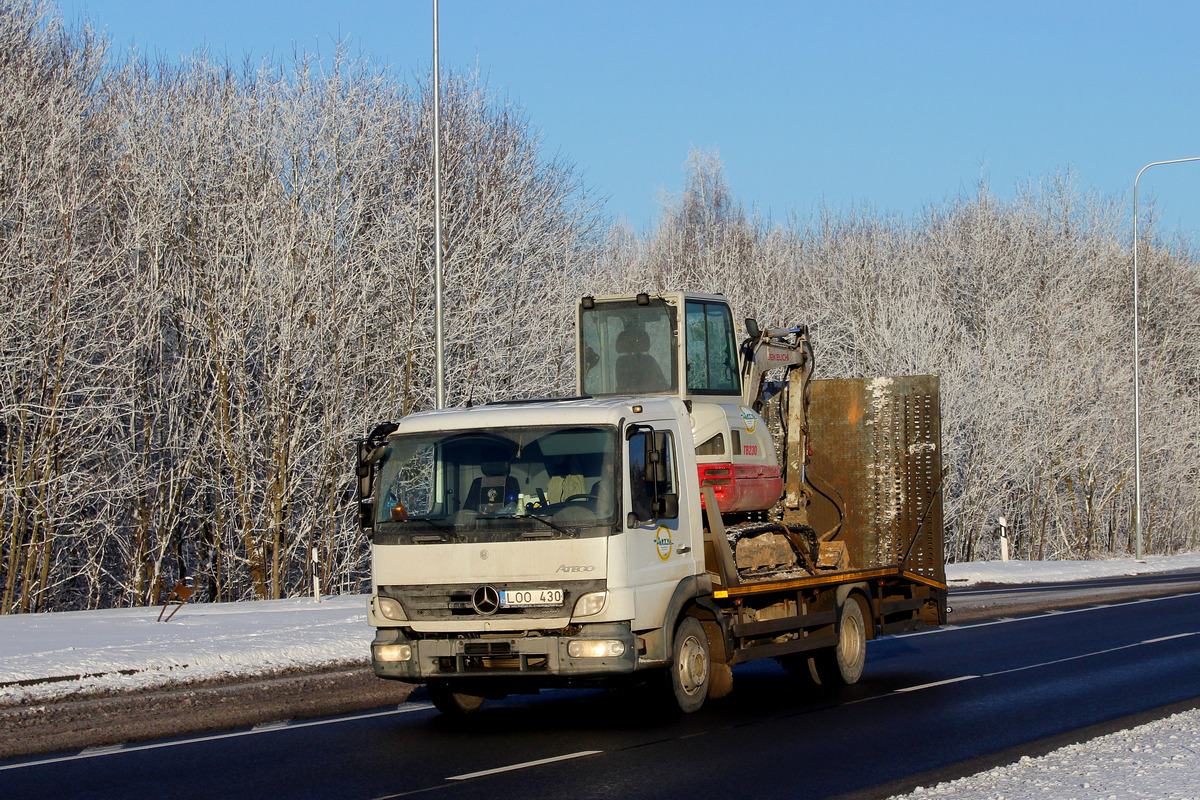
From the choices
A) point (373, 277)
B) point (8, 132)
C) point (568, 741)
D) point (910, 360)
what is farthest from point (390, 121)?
point (568, 741)

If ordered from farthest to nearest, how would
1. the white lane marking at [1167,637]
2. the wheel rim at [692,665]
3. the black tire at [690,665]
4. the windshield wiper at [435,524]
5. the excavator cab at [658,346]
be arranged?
1. the white lane marking at [1167,637]
2. the excavator cab at [658,346]
3. the wheel rim at [692,665]
4. the black tire at [690,665]
5. the windshield wiper at [435,524]

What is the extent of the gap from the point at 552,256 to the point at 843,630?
67.6 ft

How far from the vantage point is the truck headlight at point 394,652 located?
9211 mm

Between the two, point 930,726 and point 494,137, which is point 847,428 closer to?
point 930,726

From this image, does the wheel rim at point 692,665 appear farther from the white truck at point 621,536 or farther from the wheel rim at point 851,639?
the wheel rim at point 851,639

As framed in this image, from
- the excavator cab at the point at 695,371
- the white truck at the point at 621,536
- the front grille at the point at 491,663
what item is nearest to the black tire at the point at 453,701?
the white truck at the point at 621,536

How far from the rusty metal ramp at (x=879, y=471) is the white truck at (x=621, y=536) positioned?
16 centimetres

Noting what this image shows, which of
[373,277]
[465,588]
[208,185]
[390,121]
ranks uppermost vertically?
[390,121]

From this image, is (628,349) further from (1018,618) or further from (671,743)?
(1018,618)

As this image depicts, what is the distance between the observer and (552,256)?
1234 inches

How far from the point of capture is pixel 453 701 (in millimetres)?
10258

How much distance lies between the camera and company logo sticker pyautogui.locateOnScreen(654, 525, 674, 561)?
30.9 ft

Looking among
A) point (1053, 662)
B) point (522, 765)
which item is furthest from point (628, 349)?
point (1053, 662)

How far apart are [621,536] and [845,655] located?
12.4 feet
